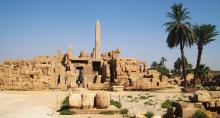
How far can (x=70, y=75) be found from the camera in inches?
1416

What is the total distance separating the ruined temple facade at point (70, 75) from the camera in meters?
32.4

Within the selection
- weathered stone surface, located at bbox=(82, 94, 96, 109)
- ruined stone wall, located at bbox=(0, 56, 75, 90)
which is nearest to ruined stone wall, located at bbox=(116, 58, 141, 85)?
ruined stone wall, located at bbox=(0, 56, 75, 90)

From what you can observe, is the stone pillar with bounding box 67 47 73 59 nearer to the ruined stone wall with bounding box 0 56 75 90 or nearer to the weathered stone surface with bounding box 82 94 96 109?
the ruined stone wall with bounding box 0 56 75 90

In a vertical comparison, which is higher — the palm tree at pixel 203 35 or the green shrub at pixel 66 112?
the palm tree at pixel 203 35

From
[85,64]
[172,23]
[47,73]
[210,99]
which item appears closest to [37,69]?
[47,73]

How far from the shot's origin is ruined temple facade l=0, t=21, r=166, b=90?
32375mm

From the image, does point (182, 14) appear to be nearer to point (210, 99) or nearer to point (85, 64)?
point (85, 64)

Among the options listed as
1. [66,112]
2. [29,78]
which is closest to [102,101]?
[66,112]

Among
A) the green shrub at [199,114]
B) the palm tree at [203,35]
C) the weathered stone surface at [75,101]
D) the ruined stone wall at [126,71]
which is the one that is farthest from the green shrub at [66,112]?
the palm tree at [203,35]

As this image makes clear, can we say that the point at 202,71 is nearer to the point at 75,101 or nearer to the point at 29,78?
the point at 29,78

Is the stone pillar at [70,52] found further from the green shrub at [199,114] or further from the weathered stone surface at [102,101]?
the green shrub at [199,114]

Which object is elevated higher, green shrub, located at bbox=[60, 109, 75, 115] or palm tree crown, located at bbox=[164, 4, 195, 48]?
palm tree crown, located at bbox=[164, 4, 195, 48]

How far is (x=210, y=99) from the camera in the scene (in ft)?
51.5

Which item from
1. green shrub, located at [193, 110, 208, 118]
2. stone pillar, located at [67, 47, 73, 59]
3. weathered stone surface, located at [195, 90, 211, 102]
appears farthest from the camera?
stone pillar, located at [67, 47, 73, 59]
